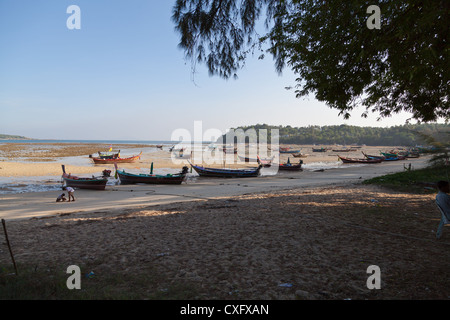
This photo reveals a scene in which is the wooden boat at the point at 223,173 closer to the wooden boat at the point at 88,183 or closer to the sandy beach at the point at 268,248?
the wooden boat at the point at 88,183

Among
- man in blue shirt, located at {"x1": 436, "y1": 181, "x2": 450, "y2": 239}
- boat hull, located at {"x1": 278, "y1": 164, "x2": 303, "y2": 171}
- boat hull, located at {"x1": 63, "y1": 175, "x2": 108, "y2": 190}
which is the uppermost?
man in blue shirt, located at {"x1": 436, "y1": 181, "x2": 450, "y2": 239}

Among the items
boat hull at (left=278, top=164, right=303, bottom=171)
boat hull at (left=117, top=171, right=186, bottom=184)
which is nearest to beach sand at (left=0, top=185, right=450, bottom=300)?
boat hull at (left=117, top=171, right=186, bottom=184)

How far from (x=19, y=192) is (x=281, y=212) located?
18756 millimetres

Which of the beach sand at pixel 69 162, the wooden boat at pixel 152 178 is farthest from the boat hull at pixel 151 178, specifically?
the beach sand at pixel 69 162

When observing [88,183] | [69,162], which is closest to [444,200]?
[88,183]

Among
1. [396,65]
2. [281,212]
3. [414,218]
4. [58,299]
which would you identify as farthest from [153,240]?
[414,218]

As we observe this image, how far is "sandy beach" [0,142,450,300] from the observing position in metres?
3.69

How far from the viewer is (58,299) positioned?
329 cm

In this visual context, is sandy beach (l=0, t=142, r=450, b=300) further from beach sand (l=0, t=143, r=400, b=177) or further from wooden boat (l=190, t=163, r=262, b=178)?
beach sand (l=0, t=143, r=400, b=177)

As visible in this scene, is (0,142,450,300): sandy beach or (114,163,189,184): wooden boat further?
(114,163,189,184): wooden boat

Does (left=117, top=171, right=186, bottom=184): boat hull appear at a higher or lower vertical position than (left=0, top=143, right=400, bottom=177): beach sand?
lower

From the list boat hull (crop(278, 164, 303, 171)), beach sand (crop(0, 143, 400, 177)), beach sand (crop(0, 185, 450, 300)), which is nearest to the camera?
beach sand (crop(0, 185, 450, 300))

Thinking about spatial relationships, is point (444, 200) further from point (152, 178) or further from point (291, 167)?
point (291, 167)

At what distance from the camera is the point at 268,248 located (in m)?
5.21
